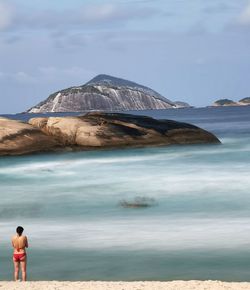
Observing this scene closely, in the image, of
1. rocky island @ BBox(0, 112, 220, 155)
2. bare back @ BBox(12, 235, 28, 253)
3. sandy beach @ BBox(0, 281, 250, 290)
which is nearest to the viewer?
sandy beach @ BBox(0, 281, 250, 290)

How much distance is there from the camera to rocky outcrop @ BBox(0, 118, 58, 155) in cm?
3912

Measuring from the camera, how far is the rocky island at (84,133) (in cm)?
3953

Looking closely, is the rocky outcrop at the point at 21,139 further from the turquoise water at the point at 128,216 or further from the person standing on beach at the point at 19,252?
the person standing on beach at the point at 19,252

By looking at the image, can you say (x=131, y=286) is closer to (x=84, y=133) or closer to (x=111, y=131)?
(x=84, y=133)

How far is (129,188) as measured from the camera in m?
28.6

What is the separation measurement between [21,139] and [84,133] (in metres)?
4.00

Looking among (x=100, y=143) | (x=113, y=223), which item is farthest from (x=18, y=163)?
(x=113, y=223)

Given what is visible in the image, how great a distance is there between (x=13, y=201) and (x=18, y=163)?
1196cm

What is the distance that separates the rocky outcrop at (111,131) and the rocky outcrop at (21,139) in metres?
0.97

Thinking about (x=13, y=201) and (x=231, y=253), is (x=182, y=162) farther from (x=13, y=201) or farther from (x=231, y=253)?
(x=231, y=253)

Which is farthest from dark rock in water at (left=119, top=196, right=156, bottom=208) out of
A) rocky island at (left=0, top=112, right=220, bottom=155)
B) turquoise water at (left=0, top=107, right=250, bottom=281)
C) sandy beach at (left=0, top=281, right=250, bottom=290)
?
rocky island at (left=0, top=112, right=220, bottom=155)

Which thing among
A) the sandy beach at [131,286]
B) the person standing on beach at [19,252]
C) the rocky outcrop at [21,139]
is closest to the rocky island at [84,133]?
the rocky outcrop at [21,139]

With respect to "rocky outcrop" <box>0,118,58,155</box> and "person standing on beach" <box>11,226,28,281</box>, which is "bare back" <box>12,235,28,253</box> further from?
"rocky outcrop" <box>0,118,58,155</box>

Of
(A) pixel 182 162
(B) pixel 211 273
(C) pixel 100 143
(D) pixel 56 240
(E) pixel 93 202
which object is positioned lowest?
(B) pixel 211 273
